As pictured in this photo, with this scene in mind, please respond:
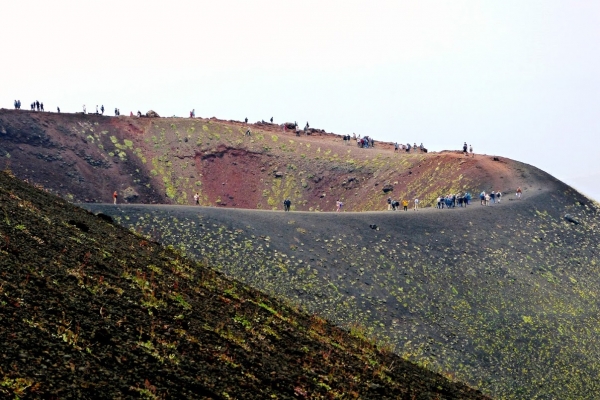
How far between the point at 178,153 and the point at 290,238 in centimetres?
4302

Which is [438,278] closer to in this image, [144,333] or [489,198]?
[489,198]

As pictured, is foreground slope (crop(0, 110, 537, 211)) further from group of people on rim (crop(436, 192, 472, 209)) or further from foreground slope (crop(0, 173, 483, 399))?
foreground slope (crop(0, 173, 483, 399))

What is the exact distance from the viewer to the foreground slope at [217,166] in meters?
78.1

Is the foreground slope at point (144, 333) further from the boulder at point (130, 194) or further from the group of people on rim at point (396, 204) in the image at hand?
the boulder at point (130, 194)

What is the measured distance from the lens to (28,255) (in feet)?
70.6

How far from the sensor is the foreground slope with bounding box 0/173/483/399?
15.7 meters

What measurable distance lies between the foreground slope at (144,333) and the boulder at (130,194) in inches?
1919

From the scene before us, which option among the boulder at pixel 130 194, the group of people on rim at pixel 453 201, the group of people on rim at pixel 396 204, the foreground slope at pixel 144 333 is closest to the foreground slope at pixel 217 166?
the boulder at pixel 130 194

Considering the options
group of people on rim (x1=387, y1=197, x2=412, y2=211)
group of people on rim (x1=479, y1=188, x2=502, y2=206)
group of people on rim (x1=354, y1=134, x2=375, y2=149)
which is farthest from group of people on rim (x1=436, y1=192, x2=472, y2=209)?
group of people on rim (x1=354, y1=134, x2=375, y2=149)

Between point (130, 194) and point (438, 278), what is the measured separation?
41.2 m

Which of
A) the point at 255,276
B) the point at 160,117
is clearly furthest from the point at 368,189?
the point at 255,276

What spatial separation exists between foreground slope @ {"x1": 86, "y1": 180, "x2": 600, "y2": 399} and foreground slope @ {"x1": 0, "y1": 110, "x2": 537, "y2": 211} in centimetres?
1689

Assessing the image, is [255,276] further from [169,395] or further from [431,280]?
[169,395]

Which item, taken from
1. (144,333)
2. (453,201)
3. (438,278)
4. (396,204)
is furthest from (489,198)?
(144,333)
